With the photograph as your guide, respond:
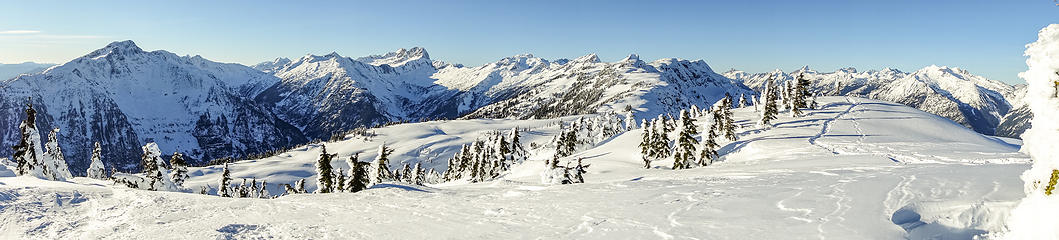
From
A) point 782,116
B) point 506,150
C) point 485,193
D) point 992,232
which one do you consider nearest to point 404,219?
point 485,193

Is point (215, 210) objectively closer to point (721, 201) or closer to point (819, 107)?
point (721, 201)

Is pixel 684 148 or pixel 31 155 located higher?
pixel 684 148

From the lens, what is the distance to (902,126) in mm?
59062

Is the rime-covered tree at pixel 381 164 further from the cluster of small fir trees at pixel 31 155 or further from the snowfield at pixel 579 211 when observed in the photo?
the snowfield at pixel 579 211

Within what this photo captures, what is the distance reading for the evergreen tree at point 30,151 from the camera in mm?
38922

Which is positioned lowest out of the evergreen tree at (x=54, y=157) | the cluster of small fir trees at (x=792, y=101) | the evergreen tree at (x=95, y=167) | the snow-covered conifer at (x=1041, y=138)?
the evergreen tree at (x=95, y=167)

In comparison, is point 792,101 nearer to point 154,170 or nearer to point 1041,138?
point 1041,138

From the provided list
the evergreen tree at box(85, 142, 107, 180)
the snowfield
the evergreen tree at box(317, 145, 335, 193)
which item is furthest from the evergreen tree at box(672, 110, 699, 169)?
the evergreen tree at box(85, 142, 107, 180)

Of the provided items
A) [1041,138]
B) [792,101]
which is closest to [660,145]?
[792,101]

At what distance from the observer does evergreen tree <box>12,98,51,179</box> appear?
3892 cm

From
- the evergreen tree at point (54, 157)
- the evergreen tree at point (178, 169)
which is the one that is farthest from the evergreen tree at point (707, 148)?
the evergreen tree at point (54, 157)

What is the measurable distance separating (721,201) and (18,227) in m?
21.2

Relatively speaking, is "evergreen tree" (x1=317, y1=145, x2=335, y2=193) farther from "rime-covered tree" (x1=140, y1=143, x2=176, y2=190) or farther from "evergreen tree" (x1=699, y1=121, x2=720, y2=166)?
"evergreen tree" (x1=699, y1=121, x2=720, y2=166)

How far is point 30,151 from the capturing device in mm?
40344
